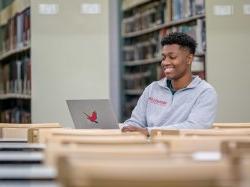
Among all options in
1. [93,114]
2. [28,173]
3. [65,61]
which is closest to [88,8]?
[65,61]

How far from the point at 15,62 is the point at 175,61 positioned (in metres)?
3.39

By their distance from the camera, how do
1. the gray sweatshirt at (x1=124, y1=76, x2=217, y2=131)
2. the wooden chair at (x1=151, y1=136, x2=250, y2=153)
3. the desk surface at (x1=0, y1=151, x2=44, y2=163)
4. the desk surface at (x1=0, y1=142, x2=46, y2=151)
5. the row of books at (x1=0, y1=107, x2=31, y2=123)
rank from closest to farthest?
the wooden chair at (x1=151, y1=136, x2=250, y2=153) < the desk surface at (x1=0, y1=151, x2=44, y2=163) < the desk surface at (x1=0, y1=142, x2=46, y2=151) < the gray sweatshirt at (x1=124, y1=76, x2=217, y2=131) < the row of books at (x1=0, y1=107, x2=31, y2=123)

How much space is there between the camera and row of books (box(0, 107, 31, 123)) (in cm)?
650

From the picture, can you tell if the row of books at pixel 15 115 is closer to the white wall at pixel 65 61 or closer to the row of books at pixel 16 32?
the row of books at pixel 16 32

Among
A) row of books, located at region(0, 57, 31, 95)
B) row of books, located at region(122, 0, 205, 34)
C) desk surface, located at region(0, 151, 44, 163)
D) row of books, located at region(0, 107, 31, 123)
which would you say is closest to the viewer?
desk surface, located at region(0, 151, 44, 163)

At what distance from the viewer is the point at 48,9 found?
17.7 feet

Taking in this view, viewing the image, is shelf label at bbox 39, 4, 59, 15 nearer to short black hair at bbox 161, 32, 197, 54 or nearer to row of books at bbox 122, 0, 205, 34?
row of books at bbox 122, 0, 205, 34

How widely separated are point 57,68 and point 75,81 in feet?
0.64

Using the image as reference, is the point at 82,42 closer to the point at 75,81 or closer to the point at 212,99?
the point at 75,81

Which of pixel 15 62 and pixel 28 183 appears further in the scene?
pixel 15 62

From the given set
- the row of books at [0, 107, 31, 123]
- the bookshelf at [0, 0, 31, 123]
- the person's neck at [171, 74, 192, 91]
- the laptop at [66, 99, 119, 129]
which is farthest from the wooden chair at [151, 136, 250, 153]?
the row of books at [0, 107, 31, 123]

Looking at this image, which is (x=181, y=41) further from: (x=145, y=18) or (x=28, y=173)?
(x=145, y=18)

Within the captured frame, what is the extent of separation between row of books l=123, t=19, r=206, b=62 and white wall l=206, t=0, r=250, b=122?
231 mm

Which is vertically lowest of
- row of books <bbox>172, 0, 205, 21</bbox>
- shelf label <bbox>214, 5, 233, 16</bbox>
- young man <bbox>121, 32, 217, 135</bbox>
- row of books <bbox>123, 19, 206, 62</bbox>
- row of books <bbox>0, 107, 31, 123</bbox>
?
row of books <bbox>0, 107, 31, 123</bbox>
